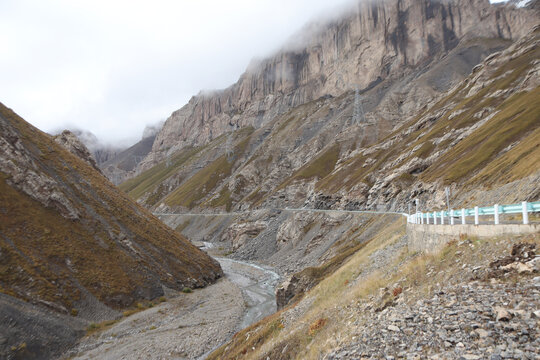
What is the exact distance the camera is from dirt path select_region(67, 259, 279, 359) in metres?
31.1

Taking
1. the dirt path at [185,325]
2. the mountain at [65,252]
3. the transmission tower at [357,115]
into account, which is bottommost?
the dirt path at [185,325]

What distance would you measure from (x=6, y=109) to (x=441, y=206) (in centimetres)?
8779

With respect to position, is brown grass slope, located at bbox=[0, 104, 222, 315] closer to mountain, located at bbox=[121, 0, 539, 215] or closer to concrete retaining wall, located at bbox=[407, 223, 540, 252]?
concrete retaining wall, located at bbox=[407, 223, 540, 252]

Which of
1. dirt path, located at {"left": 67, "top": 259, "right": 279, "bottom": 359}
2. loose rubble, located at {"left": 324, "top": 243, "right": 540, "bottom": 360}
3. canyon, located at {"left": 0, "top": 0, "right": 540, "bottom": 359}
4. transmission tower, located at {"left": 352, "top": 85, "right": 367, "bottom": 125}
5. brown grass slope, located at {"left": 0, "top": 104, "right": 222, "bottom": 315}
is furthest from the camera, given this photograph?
transmission tower, located at {"left": 352, "top": 85, "right": 367, "bottom": 125}

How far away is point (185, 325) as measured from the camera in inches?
1486

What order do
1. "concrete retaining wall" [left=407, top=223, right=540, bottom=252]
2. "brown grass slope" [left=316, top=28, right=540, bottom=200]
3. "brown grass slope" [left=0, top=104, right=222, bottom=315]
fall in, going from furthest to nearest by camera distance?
"brown grass slope" [left=316, top=28, right=540, bottom=200] → "brown grass slope" [left=0, top=104, right=222, bottom=315] → "concrete retaining wall" [left=407, top=223, right=540, bottom=252]

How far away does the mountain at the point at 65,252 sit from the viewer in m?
32.9

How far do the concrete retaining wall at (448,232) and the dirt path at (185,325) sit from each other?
2241 cm

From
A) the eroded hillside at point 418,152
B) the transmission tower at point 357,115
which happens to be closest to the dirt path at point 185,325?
the eroded hillside at point 418,152

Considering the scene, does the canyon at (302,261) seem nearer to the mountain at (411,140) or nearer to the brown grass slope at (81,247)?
the brown grass slope at (81,247)

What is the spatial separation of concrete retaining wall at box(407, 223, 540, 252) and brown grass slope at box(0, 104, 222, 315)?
1515 inches

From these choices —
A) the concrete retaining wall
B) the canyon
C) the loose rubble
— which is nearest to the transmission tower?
the canyon

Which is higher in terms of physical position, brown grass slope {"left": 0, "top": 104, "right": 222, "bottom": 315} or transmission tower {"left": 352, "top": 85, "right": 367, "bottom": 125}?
transmission tower {"left": 352, "top": 85, "right": 367, "bottom": 125}

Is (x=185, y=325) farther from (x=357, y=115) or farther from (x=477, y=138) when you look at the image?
(x=357, y=115)
